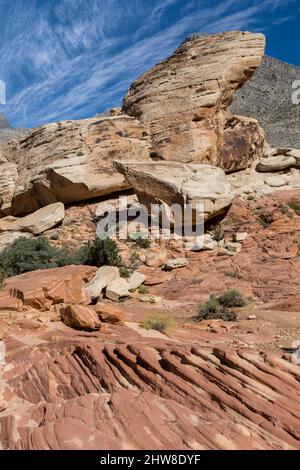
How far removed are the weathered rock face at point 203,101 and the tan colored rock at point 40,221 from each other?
5.53 meters

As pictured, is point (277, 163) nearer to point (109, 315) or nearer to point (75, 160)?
point (75, 160)

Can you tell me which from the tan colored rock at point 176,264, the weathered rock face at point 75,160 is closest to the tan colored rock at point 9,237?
the weathered rock face at point 75,160

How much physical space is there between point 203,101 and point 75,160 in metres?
6.68

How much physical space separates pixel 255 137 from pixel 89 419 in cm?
1869

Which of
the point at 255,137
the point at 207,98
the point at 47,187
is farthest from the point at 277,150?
the point at 47,187

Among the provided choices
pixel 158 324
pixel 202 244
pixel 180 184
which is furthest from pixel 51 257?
pixel 158 324

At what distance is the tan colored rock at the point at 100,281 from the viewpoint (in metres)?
11.0

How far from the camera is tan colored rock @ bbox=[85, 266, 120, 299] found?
36.0ft

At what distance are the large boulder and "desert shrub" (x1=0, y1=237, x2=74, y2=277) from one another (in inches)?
173

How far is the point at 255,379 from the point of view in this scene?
476cm

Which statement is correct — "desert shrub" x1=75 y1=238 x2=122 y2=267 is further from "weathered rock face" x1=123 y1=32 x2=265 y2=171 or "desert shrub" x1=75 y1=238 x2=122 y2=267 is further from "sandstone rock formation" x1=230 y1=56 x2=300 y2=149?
"sandstone rock formation" x1=230 y1=56 x2=300 y2=149

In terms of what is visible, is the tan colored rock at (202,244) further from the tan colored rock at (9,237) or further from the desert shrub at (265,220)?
the tan colored rock at (9,237)

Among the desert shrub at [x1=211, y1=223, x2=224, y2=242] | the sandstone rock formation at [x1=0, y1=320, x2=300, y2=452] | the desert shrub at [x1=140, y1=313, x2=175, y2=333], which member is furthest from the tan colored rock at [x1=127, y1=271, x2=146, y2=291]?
the sandstone rock formation at [x1=0, y1=320, x2=300, y2=452]

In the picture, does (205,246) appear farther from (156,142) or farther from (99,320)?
(99,320)
